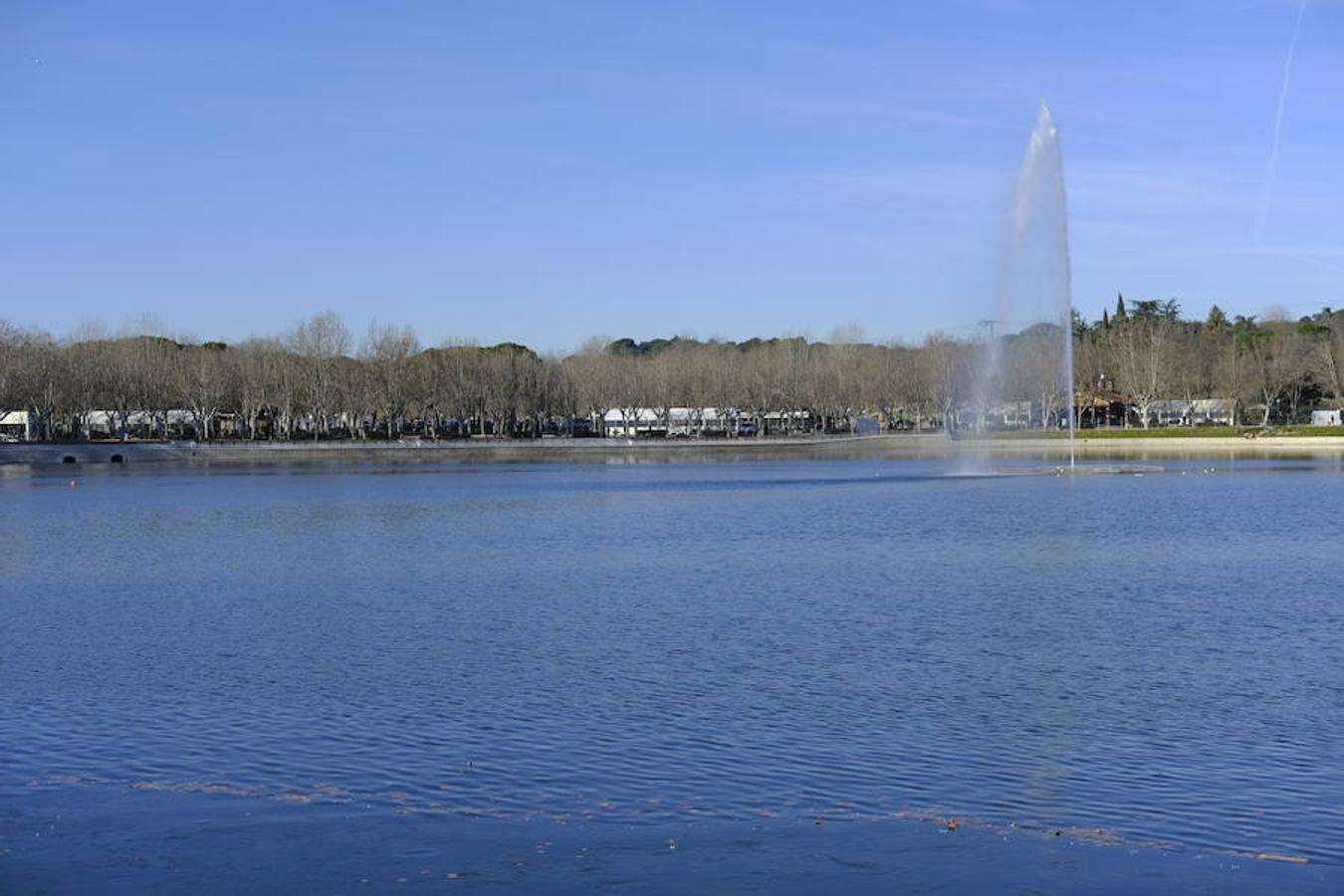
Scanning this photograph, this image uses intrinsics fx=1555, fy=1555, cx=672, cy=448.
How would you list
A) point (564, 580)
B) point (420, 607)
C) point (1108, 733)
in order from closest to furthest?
point (1108, 733) < point (420, 607) < point (564, 580)

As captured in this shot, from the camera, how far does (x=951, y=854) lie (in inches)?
381

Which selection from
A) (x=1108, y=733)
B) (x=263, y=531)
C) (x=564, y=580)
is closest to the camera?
(x=1108, y=733)

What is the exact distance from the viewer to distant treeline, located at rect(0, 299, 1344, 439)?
107562 mm

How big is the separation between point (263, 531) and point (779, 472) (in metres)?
32.4

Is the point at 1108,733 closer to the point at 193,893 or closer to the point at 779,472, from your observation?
the point at 193,893

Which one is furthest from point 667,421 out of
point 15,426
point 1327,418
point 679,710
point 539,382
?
point 679,710

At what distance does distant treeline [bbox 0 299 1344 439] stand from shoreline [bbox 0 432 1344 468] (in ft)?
18.6

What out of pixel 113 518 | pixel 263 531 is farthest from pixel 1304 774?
pixel 113 518

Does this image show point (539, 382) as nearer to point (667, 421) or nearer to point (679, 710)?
point (667, 421)

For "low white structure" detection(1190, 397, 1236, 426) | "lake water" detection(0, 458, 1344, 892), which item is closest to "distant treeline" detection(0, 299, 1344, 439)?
"low white structure" detection(1190, 397, 1236, 426)

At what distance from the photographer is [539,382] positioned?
404 feet

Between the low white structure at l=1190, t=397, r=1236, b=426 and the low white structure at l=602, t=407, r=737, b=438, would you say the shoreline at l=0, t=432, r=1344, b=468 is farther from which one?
the low white structure at l=1190, t=397, r=1236, b=426

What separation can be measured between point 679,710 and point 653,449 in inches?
3850

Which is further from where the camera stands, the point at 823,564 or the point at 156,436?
the point at 156,436
